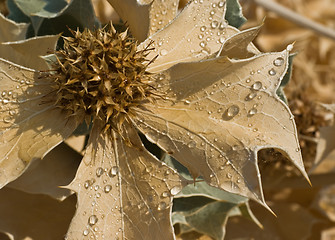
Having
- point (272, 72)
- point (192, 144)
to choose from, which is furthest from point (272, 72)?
point (192, 144)

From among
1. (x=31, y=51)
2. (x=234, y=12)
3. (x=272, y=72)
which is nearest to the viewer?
(x=272, y=72)

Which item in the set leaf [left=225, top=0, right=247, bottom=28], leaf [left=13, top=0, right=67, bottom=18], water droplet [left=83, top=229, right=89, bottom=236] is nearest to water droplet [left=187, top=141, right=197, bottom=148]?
water droplet [left=83, top=229, right=89, bottom=236]

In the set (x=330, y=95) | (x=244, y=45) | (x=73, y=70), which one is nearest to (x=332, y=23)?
(x=330, y=95)

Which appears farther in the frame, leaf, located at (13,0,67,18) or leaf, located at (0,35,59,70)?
leaf, located at (13,0,67,18)

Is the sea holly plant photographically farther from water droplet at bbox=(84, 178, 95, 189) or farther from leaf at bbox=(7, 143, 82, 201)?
leaf at bbox=(7, 143, 82, 201)

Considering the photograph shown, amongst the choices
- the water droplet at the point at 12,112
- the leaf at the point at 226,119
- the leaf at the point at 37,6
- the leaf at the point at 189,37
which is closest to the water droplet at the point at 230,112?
the leaf at the point at 226,119

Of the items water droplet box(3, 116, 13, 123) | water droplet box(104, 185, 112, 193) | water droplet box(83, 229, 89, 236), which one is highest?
water droplet box(3, 116, 13, 123)

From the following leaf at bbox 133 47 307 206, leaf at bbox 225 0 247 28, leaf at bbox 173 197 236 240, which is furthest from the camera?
leaf at bbox 173 197 236 240

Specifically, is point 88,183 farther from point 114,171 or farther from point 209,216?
point 209,216
